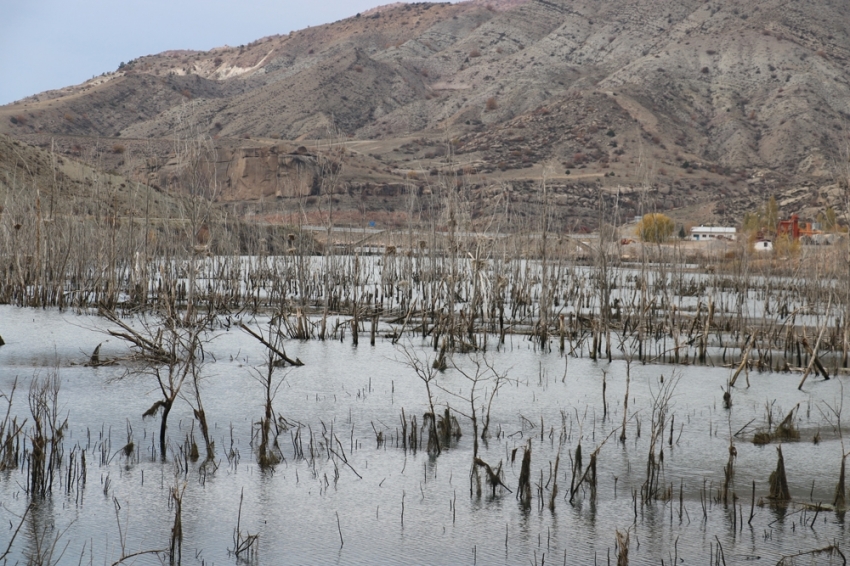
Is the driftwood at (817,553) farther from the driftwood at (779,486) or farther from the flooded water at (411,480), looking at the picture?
the driftwood at (779,486)

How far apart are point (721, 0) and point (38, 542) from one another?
5146 inches

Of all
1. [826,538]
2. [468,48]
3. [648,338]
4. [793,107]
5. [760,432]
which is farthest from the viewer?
[468,48]

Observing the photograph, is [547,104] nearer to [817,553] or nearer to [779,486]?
[779,486]

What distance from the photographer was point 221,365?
12492mm

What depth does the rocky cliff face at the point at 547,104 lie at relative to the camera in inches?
2933

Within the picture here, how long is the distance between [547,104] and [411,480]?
298ft

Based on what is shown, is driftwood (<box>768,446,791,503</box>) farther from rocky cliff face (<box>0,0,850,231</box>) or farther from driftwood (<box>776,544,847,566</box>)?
rocky cliff face (<box>0,0,850,231</box>)

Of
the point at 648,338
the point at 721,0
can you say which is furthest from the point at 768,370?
the point at 721,0

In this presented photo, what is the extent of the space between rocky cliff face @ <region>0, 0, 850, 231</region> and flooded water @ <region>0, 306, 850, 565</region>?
44.4 m

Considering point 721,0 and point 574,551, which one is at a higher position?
point 721,0

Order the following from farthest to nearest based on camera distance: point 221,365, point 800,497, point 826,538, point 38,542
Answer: point 221,365 → point 800,497 → point 826,538 → point 38,542

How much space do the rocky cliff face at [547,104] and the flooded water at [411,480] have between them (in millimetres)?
44415

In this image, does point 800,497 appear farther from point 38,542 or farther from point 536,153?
point 536,153

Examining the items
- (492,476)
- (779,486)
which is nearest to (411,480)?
(492,476)
